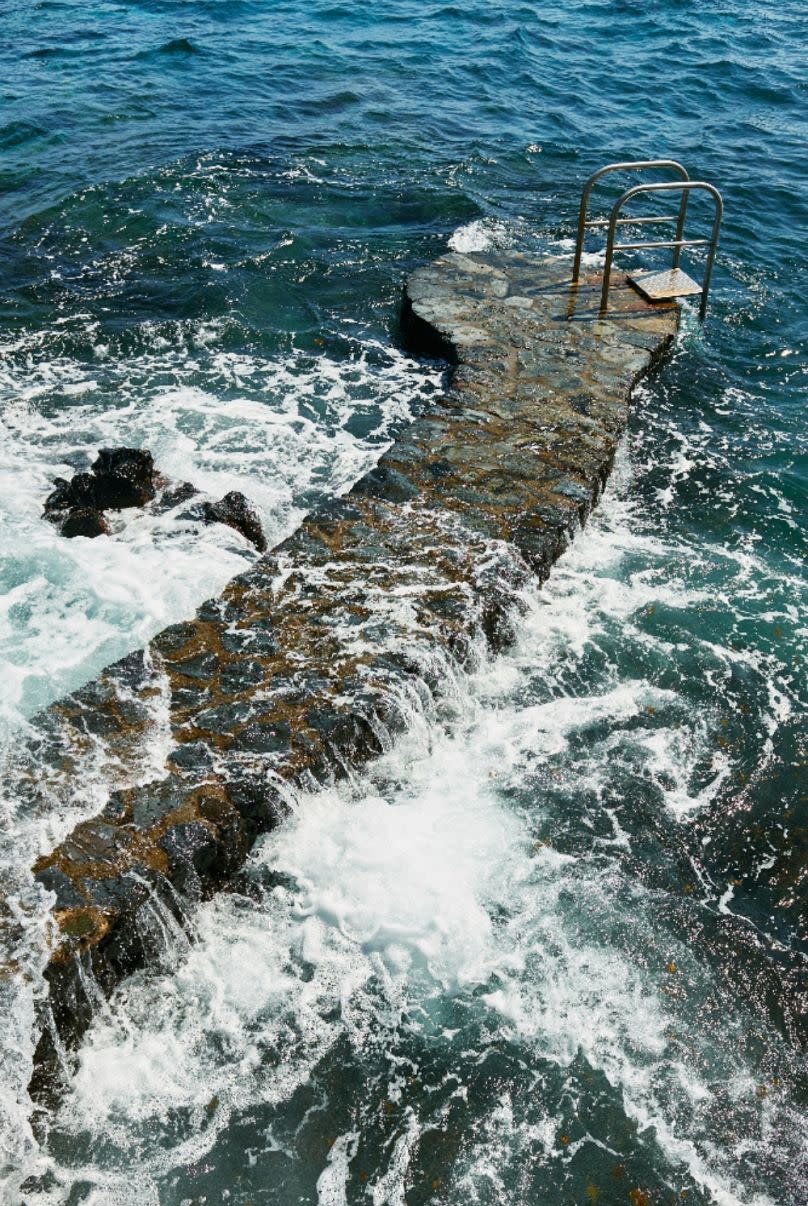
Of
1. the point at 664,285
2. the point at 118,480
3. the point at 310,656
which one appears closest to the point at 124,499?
the point at 118,480

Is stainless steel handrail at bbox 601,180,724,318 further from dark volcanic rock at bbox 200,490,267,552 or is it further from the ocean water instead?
dark volcanic rock at bbox 200,490,267,552

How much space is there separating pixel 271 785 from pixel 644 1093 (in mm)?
2338

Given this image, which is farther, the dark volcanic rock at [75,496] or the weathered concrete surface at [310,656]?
the dark volcanic rock at [75,496]

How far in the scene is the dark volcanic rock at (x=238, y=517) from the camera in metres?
7.73

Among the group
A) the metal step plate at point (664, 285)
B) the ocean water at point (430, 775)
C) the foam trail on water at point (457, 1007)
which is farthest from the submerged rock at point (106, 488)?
the metal step plate at point (664, 285)

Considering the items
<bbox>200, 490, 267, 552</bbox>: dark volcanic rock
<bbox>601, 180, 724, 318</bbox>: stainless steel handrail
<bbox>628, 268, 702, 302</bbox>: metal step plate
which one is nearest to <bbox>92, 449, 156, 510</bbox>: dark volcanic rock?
<bbox>200, 490, 267, 552</bbox>: dark volcanic rock

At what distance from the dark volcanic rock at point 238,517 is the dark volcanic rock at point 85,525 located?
0.77 metres

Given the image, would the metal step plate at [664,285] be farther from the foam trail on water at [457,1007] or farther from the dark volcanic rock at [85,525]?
the dark volcanic rock at [85,525]

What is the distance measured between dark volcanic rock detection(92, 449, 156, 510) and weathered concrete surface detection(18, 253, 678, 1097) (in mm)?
1721

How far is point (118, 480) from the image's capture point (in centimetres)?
801

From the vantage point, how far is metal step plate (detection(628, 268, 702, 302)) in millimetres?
10711

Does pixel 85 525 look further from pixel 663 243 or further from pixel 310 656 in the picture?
pixel 663 243

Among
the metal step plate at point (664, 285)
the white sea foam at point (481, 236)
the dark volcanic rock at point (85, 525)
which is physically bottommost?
the dark volcanic rock at point (85, 525)

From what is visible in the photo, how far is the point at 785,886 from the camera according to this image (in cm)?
552
